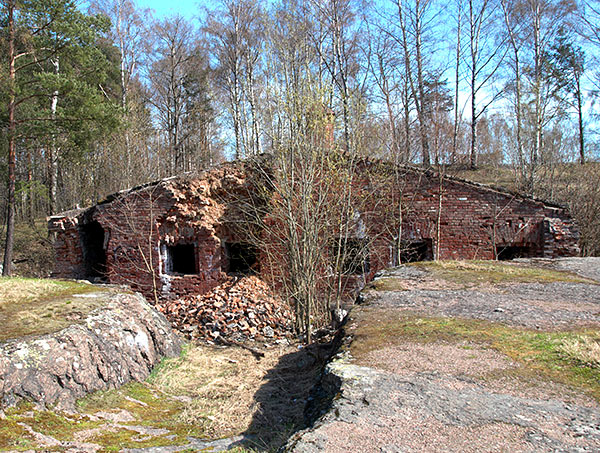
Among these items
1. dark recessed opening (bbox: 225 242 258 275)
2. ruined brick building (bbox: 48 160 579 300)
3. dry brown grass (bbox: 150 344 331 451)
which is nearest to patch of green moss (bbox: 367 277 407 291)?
dry brown grass (bbox: 150 344 331 451)

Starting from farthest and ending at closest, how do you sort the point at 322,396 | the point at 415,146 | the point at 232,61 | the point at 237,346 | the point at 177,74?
the point at 177,74, the point at 232,61, the point at 415,146, the point at 237,346, the point at 322,396

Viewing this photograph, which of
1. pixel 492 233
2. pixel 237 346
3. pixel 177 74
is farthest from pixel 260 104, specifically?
pixel 177 74

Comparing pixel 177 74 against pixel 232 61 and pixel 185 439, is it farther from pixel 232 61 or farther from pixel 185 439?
pixel 185 439

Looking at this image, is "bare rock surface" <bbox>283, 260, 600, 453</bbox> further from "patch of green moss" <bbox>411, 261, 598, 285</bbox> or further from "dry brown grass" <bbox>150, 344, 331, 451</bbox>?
"patch of green moss" <bbox>411, 261, 598, 285</bbox>

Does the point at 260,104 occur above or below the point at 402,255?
above

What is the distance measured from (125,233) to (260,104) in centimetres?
597

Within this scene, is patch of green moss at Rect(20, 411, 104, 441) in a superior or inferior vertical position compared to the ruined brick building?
inferior

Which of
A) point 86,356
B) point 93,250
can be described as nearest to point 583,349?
→ point 86,356

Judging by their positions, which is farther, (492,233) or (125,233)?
(125,233)

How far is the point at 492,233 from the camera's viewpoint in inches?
464

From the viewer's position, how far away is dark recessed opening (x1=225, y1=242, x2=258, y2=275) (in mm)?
13008

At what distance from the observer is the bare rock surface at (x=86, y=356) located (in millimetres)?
3828

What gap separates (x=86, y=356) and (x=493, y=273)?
5.36m

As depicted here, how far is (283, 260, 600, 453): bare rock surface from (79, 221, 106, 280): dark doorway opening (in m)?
11.9
